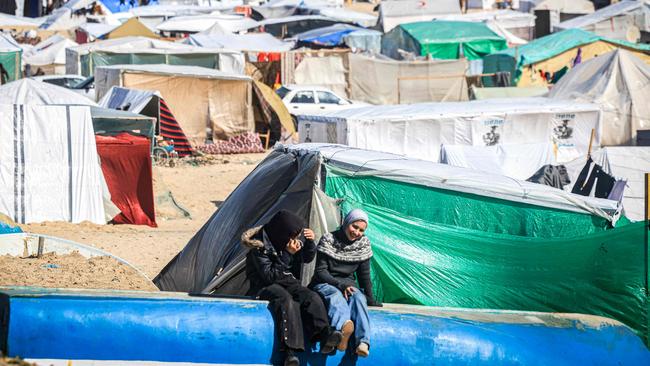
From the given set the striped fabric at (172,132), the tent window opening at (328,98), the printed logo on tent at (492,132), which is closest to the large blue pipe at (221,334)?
the printed logo on tent at (492,132)

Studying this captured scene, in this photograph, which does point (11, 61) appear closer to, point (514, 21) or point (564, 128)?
point (564, 128)

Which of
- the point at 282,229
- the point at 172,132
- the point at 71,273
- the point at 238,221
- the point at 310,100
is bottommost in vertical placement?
the point at 71,273

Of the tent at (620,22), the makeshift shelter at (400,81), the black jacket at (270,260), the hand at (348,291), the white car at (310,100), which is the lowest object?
the hand at (348,291)

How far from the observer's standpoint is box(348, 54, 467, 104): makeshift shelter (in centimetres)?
2927

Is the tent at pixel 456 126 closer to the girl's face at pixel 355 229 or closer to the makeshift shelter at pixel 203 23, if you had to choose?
the girl's face at pixel 355 229

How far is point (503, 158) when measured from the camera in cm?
1447

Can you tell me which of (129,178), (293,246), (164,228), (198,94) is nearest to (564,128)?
(198,94)

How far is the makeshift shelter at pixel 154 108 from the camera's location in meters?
20.0

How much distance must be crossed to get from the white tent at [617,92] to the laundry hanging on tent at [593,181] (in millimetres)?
8322

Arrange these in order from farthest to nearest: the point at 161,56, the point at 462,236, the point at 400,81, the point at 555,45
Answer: the point at 555,45 → the point at 400,81 → the point at 161,56 → the point at 462,236

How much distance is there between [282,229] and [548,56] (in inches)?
1062

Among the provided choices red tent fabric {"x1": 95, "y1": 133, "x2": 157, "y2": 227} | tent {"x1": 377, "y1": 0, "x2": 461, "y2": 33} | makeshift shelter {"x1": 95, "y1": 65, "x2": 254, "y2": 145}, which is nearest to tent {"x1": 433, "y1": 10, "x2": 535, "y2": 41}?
tent {"x1": 377, "y1": 0, "x2": 461, "y2": 33}

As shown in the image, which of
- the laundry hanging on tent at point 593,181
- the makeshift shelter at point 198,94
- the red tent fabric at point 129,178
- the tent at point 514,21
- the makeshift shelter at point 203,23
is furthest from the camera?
the tent at point 514,21

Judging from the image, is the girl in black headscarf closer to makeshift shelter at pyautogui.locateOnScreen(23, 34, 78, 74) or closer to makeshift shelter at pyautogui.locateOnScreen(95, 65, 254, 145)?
makeshift shelter at pyautogui.locateOnScreen(95, 65, 254, 145)
